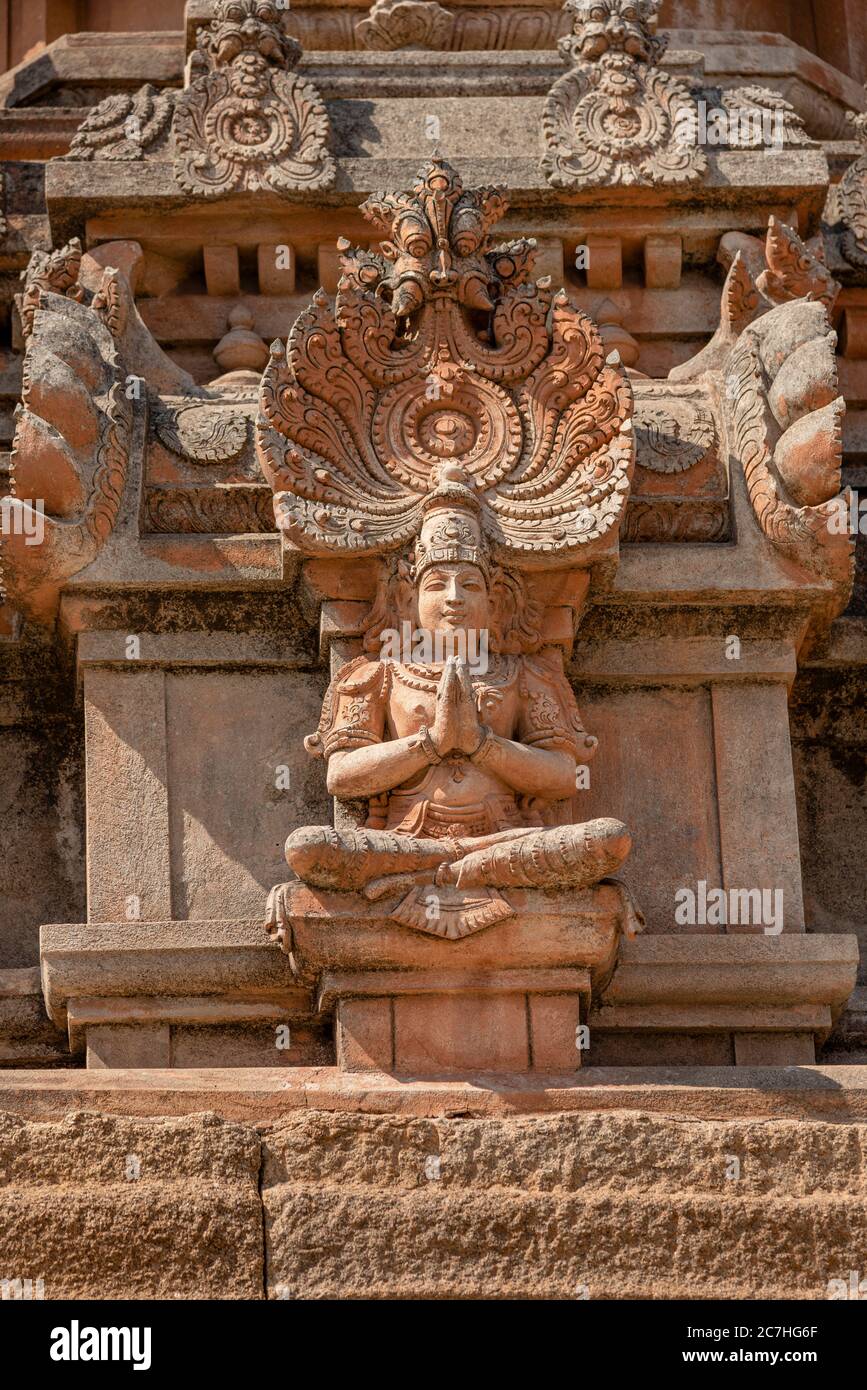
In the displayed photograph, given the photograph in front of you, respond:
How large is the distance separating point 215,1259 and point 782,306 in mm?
4750

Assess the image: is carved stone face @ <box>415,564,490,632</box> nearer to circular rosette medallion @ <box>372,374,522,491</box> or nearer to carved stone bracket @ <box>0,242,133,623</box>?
circular rosette medallion @ <box>372,374,522,491</box>

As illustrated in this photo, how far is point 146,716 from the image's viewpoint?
1164 cm

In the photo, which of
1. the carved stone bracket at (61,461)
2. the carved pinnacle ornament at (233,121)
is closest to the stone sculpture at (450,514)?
the carved stone bracket at (61,461)

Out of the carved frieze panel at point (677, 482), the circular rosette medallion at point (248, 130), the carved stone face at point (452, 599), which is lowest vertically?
the carved stone face at point (452, 599)

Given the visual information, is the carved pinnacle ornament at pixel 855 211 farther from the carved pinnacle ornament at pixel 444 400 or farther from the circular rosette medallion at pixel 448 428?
the circular rosette medallion at pixel 448 428

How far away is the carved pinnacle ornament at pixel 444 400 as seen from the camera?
37.7 feet

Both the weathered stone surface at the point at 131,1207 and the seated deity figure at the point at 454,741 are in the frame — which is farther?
the seated deity figure at the point at 454,741

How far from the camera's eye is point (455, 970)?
35.0ft

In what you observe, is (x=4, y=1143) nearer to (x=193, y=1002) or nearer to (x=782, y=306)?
(x=193, y=1002)

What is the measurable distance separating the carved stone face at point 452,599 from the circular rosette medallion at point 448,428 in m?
0.52

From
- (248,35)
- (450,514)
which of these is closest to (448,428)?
(450,514)

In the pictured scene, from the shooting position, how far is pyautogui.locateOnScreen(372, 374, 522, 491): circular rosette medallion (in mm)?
11688

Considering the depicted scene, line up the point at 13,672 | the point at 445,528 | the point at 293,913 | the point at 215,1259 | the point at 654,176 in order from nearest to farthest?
the point at 215,1259 → the point at 293,913 → the point at 445,528 → the point at 13,672 → the point at 654,176

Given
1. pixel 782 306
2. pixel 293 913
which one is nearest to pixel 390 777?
pixel 293 913
